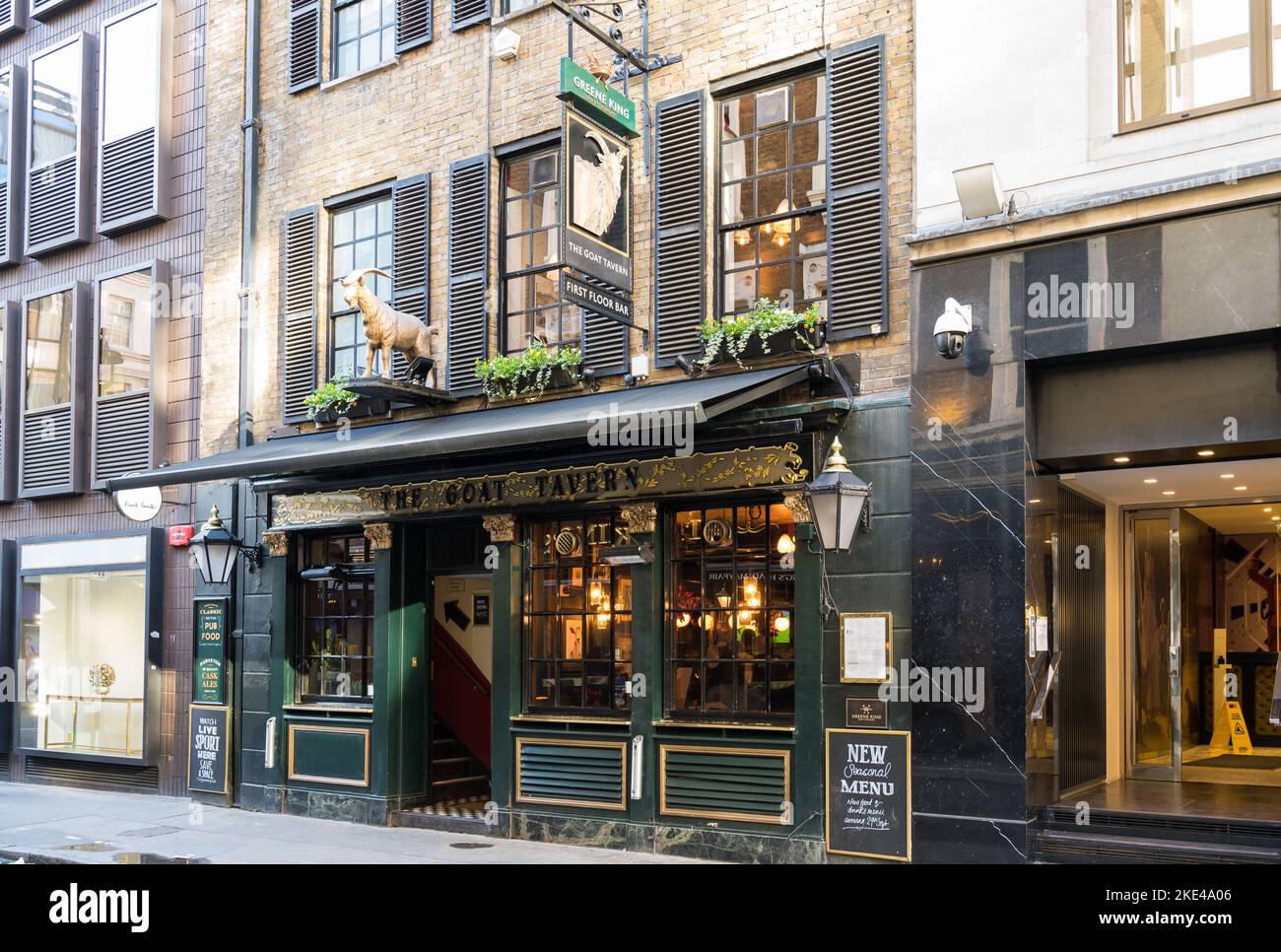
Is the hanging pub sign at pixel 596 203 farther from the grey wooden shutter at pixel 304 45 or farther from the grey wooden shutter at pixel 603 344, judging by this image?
the grey wooden shutter at pixel 304 45

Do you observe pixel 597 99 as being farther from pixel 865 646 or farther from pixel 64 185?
pixel 64 185

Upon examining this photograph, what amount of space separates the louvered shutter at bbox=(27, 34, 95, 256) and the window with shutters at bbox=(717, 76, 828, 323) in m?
10.4

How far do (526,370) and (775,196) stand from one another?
3113mm

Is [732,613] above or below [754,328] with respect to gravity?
below

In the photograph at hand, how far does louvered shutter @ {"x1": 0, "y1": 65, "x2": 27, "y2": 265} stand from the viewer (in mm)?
19047

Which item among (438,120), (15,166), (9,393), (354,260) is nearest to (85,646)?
(9,393)

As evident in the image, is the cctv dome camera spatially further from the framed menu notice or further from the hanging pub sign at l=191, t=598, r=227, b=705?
the hanging pub sign at l=191, t=598, r=227, b=705

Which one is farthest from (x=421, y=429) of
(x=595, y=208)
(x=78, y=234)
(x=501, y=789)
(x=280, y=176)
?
(x=78, y=234)

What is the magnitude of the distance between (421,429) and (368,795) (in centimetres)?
426

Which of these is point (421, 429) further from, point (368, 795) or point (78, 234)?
point (78, 234)

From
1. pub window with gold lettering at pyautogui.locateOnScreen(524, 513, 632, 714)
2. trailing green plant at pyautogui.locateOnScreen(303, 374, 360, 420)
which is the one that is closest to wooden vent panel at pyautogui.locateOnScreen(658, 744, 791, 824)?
pub window with gold lettering at pyautogui.locateOnScreen(524, 513, 632, 714)

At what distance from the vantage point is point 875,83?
11.1 metres

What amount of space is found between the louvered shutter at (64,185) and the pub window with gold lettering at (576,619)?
9.37 meters

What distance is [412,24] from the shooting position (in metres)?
14.6
